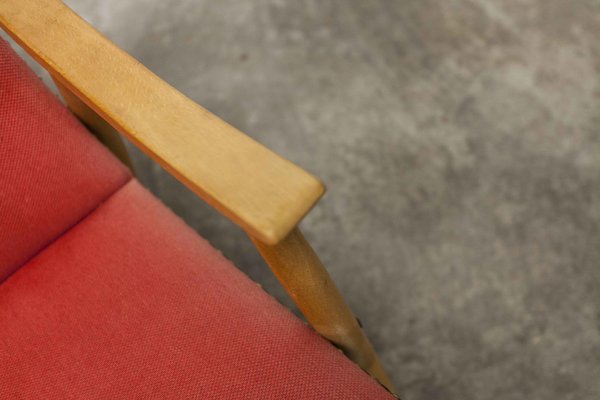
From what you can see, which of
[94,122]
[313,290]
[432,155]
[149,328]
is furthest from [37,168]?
[432,155]

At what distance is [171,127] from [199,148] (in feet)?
0.14

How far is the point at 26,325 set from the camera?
80 centimetres

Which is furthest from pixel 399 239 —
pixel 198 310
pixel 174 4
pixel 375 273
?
pixel 174 4

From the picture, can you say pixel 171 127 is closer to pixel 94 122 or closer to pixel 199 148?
pixel 199 148

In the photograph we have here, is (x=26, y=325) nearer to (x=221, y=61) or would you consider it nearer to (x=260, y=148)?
(x=260, y=148)

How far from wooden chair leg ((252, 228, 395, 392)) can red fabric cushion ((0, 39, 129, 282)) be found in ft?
1.09

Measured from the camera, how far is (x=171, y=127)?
0.62 meters

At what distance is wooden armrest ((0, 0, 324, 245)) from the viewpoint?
21.9 inches

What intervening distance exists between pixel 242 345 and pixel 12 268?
35 cm

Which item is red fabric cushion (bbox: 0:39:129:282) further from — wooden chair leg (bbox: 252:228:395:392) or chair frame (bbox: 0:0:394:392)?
wooden chair leg (bbox: 252:228:395:392)

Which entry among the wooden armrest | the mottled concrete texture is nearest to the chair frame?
the wooden armrest

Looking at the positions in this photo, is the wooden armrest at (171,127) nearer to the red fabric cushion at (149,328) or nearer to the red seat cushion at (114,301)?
the red seat cushion at (114,301)

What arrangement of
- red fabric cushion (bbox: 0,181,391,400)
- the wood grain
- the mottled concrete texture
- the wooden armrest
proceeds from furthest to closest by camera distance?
the mottled concrete texture, the wood grain, red fabric cushion (bbox: 0,181,391,400), the wooden armrest

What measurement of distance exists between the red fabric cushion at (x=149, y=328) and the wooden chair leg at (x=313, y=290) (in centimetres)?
3
